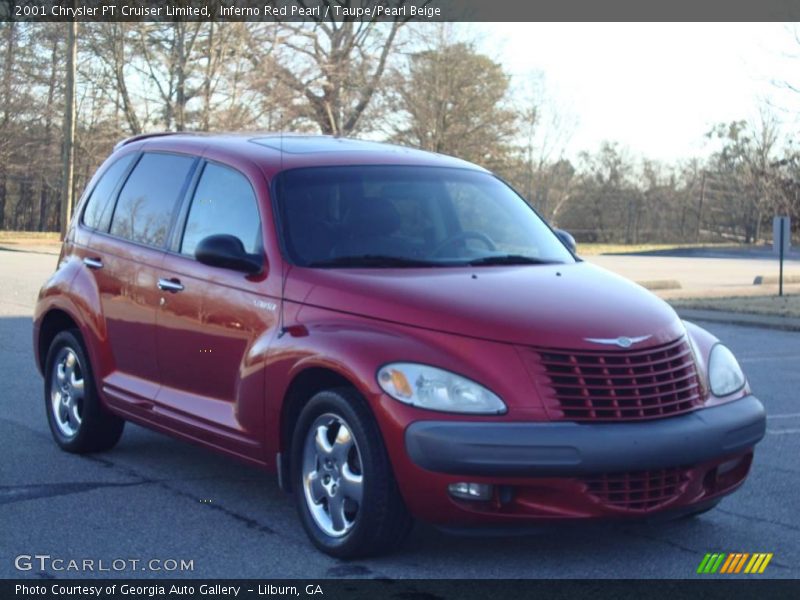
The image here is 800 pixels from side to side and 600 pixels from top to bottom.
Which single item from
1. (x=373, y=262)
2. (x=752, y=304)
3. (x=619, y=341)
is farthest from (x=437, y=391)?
(x=752, y=304)

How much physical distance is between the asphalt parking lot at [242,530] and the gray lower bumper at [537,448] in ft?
1.87

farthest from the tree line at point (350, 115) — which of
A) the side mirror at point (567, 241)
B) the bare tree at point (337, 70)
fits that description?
the side mirror at point (567, 241)

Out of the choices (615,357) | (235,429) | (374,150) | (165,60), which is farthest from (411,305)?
(165,60)

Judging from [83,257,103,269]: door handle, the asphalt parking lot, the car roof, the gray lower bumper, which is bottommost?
the asphalt parking lot

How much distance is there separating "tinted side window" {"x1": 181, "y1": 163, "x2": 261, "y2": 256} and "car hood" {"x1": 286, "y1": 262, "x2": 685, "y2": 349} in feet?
1.87

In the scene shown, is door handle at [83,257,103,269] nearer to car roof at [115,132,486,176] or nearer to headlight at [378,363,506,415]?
car roof at [115,132,486,176]

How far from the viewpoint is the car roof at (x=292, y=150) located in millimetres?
6441

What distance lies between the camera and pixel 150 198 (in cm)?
711

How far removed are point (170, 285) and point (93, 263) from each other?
106cm

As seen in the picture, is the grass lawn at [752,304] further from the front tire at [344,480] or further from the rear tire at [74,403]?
the front tire at [344,480]

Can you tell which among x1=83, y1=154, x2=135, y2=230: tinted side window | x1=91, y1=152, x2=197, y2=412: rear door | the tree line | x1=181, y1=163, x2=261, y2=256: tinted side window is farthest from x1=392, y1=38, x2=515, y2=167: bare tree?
x1=181, y1=163, x2=261, y2=256: tinted side window

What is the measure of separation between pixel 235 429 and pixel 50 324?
7.96 feet

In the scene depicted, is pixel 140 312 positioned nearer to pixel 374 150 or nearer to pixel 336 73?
pixel 374 150
